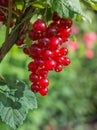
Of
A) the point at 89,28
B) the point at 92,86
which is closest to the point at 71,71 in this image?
the point at 92,86

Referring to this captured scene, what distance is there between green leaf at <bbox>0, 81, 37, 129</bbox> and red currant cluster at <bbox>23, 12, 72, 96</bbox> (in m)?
0.05

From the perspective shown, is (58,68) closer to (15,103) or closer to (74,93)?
(15,103)

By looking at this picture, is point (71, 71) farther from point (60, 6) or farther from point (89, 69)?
point (60, 6)

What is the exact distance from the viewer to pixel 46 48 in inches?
49.1

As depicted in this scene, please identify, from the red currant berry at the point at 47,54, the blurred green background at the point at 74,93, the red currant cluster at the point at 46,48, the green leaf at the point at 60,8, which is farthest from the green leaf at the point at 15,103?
the blurred green background at the point at 74,93

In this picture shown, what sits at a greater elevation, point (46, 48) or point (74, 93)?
point (46, 48)

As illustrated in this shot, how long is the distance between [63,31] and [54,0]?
101 millimetres

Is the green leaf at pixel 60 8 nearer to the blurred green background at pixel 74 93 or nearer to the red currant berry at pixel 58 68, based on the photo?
the red currant berry at pixel 58 68

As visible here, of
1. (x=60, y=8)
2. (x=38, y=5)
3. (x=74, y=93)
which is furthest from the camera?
(x=74, y=93)

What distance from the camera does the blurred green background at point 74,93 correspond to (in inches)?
190

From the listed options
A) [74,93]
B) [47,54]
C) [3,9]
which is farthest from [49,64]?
[74,93]

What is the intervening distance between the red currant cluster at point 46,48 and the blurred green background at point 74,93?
304 cm

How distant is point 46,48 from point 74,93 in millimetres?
4246

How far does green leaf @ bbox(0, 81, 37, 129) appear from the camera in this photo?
4.20 feet
